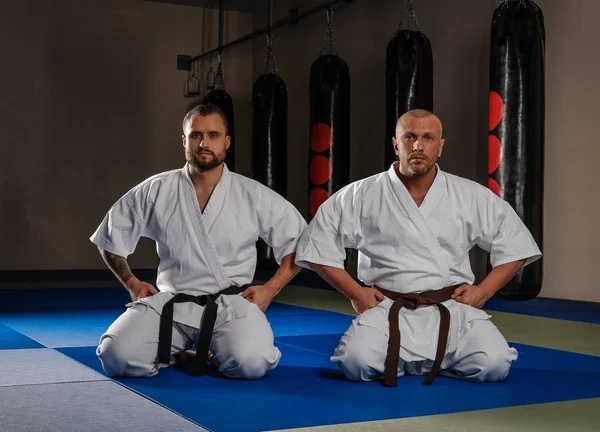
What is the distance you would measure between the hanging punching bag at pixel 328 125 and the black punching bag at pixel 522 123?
2348 mm

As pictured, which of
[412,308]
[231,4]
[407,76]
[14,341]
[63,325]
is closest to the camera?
[412,308]

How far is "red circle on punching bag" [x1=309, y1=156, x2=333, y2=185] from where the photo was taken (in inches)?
324

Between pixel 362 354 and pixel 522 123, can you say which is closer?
pixel 362 354

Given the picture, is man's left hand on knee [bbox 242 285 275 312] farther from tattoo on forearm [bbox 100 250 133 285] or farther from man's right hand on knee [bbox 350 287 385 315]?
tattoo on forearm [bbox 100 250 133 285]

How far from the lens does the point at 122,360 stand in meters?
3.53

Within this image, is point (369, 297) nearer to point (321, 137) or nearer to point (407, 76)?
point (407, 76)

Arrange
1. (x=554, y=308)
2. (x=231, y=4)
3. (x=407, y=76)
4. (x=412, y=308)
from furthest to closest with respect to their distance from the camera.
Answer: (x=231, y=4)
(x=407, y=76)
(x=554, y=308)
(x=412, y=308)

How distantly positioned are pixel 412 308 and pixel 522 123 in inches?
111

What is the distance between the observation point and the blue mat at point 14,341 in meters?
4.50

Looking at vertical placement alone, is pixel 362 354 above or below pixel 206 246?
below

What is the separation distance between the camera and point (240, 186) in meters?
3.96

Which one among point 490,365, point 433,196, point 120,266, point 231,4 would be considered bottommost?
point 490,365

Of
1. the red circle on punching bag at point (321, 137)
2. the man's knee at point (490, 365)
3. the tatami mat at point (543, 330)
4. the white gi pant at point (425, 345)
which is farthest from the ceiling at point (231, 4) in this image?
the man's knee at point (490, 365)

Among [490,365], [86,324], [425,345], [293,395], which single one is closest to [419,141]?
[425,345]
